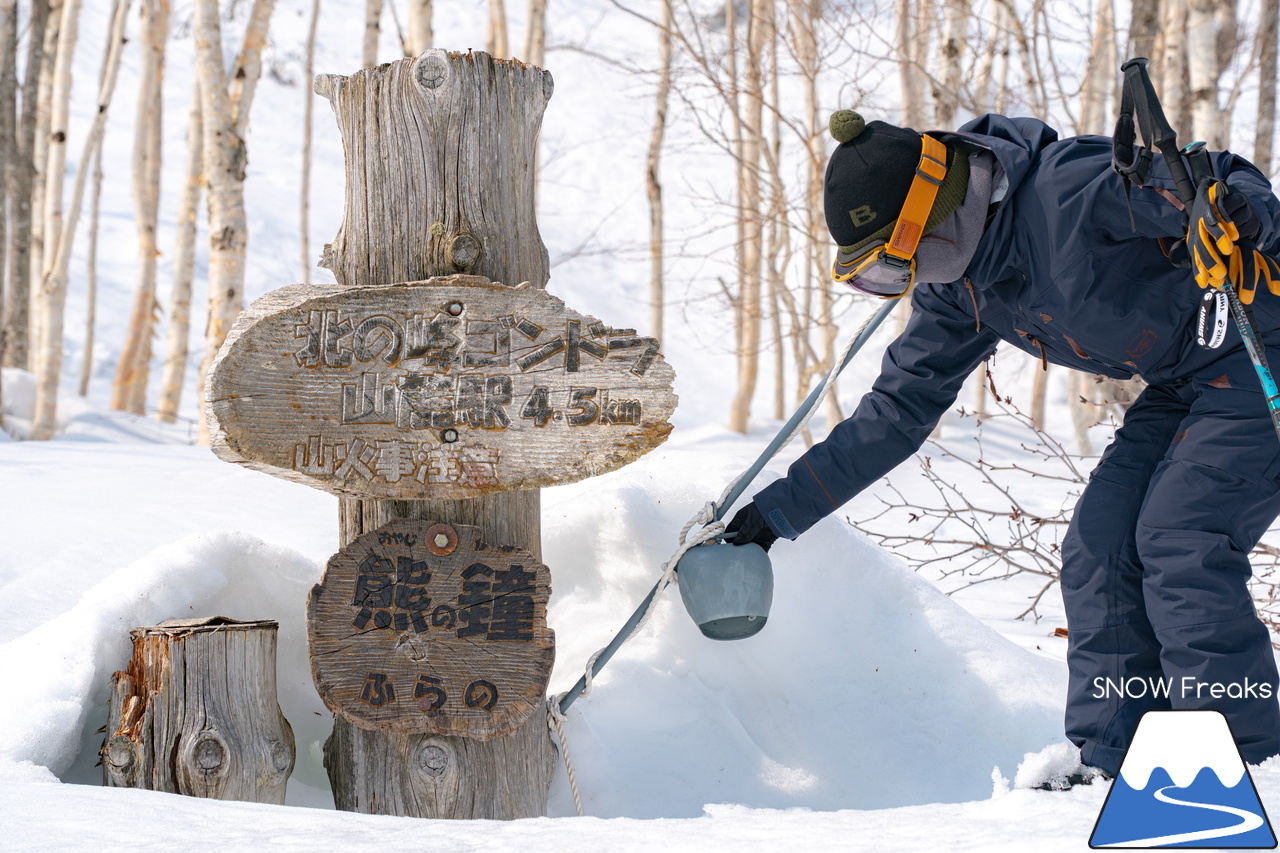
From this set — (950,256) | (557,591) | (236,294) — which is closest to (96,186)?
(236,294)

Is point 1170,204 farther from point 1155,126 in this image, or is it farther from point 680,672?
point 680,672

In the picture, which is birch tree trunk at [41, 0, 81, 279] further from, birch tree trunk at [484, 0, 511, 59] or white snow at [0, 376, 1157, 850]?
white snow at [0, 376, 1157, 850]

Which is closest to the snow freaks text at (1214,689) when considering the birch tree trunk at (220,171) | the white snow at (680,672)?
the white snow at (680,672)

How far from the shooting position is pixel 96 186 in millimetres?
12484

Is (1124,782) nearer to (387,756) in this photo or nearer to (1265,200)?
(1265,200)

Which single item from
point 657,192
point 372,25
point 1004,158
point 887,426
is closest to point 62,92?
point 372,25

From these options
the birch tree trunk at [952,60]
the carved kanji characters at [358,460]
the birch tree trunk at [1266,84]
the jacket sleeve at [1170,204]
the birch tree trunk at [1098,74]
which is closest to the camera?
the jacket sleeve at [1170,204]

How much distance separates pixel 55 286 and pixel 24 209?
1.58 meters

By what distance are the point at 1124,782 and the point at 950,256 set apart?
33.9 inches

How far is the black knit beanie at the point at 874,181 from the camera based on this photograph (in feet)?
5.27

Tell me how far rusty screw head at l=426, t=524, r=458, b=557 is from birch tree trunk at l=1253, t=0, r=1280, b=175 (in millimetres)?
8099

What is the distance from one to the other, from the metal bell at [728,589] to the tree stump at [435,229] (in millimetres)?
346

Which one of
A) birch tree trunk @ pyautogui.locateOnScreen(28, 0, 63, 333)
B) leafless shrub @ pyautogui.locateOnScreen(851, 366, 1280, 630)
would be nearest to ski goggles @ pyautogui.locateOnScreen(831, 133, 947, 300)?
leafless shrub @ pyautogui.locateOnScreen(851, 366, 1280, 630)

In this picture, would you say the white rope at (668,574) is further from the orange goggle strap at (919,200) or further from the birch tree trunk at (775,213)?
the birch tree trunk at (775,213)
